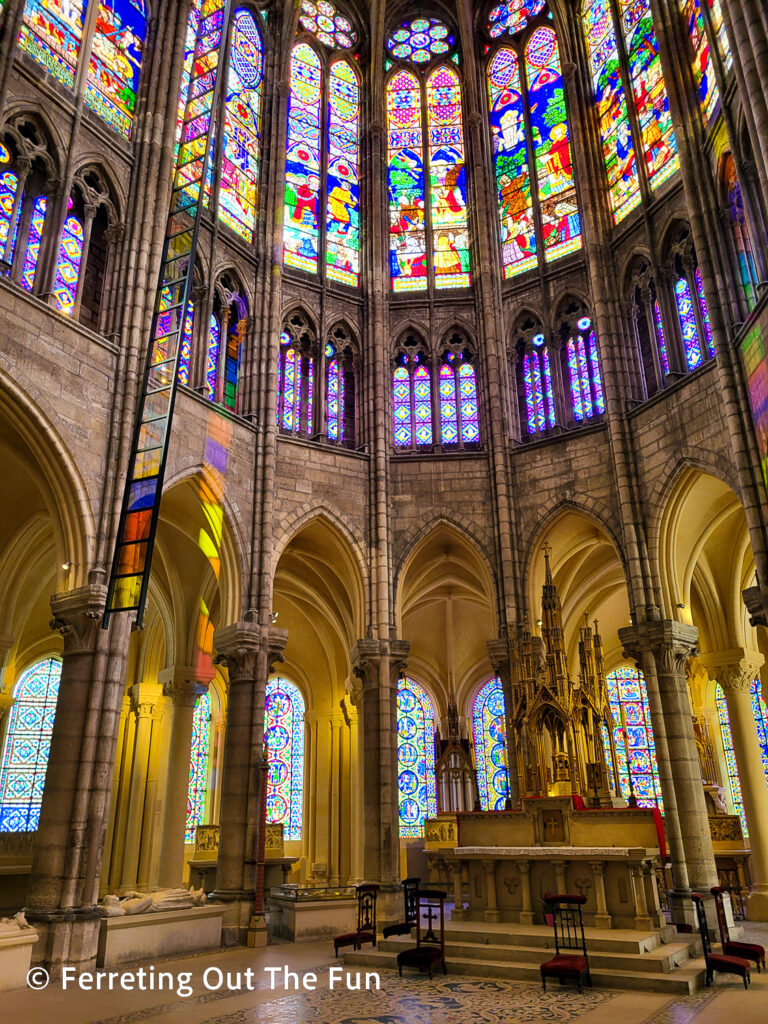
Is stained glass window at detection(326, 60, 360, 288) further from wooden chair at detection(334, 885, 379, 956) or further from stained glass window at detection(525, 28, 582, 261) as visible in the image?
wooden chair at detection(334, 885, 379, 956)

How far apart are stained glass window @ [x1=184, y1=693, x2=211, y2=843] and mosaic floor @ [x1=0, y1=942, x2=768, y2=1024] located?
1469cm

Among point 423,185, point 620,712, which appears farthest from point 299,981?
point 423,185

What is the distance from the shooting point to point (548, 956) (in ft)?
36.5

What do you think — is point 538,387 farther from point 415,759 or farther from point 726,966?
point 726,966

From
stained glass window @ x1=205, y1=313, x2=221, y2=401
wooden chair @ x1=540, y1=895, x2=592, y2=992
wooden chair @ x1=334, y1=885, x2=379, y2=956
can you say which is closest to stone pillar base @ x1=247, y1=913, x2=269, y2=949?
wooden chair @ x1=334, y1=885, x2=379, y2=956

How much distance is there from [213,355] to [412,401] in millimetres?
5647

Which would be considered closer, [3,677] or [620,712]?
[3,677]

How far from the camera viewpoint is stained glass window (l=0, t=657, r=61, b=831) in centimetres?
2352

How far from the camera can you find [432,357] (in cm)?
2269

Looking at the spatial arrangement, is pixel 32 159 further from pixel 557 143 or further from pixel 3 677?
pixel 557 143

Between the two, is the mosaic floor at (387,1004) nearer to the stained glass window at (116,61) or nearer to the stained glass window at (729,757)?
the stained glass window at (729,757)

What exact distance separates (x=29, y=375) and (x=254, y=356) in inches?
264

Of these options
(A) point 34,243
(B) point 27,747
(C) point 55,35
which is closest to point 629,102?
(C) point 55,35

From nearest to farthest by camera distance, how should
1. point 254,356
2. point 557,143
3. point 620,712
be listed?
point 254,356 → point 557,143 → point 620,712
